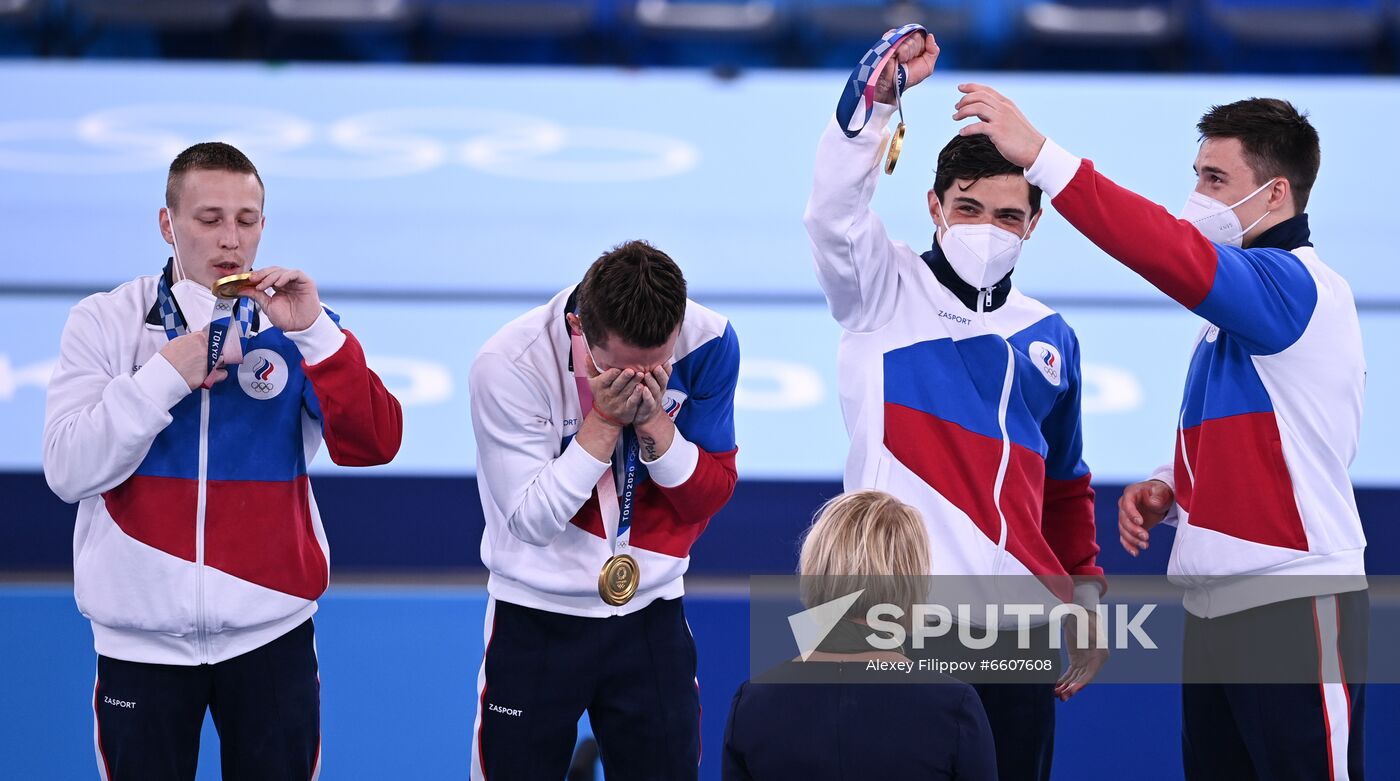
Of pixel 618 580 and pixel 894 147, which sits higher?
pixel 894 147

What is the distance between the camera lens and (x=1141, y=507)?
2920mm

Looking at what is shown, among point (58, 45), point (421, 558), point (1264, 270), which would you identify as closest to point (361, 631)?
point (421, 558)

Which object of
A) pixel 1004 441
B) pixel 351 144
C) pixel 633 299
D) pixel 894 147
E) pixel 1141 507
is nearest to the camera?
pixel 633 299

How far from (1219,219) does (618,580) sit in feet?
4.60

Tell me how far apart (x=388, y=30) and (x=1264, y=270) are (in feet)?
15.8

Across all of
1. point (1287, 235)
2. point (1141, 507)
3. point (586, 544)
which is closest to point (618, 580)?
point (586, 544)

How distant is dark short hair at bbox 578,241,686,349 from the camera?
230 cm

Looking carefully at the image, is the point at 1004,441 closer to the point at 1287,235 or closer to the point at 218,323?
the point at 1287,235

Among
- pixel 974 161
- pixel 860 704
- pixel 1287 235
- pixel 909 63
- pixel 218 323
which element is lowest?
pixel 860 704

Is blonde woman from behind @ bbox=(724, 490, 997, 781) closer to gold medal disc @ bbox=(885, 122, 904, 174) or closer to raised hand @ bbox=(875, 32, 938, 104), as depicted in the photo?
gold medal disc @ bbox=(885, 122, 904, 174)

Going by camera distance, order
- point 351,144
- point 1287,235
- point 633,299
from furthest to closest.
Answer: point 351,144 → point 1287,235 → point 633,299

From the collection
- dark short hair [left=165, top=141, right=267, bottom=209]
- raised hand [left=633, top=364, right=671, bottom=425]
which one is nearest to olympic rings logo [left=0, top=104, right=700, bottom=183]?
dark short hair [left=165, top=141, right=267, bottom=209]

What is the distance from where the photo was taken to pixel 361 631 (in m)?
3.62

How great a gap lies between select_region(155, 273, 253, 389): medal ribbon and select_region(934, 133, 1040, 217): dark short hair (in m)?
1.36
